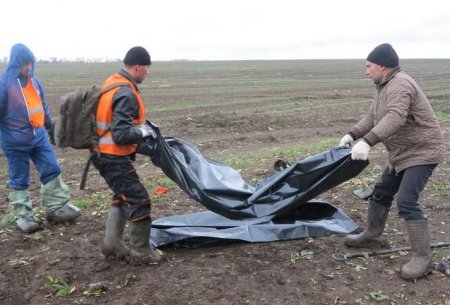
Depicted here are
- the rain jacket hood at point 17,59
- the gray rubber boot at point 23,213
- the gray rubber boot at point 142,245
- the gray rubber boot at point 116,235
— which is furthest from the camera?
the gray rubber boot at point 23,213

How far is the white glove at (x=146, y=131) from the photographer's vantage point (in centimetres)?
457

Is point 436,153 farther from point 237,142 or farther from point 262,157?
point 237,142

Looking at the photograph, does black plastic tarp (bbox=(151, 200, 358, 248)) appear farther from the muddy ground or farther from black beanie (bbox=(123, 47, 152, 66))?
black beanie (bbox=(123, 47, 152, 66))

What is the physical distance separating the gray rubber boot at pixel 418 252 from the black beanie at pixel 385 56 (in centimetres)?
148

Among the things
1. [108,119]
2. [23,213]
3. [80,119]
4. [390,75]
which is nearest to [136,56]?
[108,119]

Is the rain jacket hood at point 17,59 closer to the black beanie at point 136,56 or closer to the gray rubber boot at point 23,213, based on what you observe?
the gray rubber boot at point 23,213

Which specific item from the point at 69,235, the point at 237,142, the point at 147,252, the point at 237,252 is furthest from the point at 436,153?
the point at 237,142

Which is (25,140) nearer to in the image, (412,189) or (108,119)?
(108,119)

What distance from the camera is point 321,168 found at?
17.3 feet

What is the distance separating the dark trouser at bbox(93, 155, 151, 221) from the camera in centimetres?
468

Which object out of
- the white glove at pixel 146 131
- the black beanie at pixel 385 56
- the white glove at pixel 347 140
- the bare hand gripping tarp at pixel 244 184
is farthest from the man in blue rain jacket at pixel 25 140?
the black beanie at pixel 385 56

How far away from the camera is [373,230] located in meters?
5.25

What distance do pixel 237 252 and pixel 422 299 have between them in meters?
1.87

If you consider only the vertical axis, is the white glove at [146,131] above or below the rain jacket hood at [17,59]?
below
